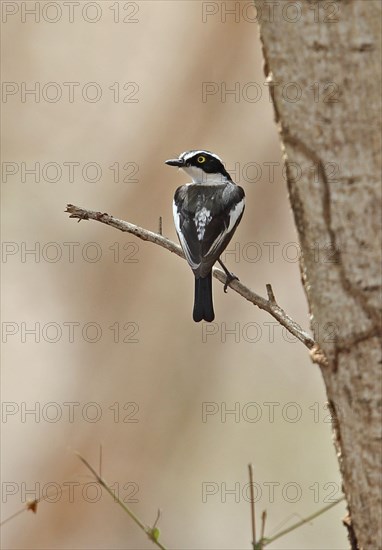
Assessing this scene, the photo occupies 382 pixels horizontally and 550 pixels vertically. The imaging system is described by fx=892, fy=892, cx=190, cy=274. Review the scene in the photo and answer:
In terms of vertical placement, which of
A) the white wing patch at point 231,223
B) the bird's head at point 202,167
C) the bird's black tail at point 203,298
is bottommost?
the bird's black tail at point 203,298

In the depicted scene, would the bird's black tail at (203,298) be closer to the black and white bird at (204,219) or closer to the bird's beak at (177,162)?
the black and white bird at (204,219)

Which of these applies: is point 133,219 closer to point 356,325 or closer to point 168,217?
point 168,217

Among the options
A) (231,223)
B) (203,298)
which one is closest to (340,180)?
(203,298)

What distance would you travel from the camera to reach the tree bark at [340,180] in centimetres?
184

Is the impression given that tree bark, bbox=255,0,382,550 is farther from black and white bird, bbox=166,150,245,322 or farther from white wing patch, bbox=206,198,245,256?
white wing patch, bbox=206,198,245,256

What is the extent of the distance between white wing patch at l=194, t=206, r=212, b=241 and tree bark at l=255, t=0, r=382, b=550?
279cm

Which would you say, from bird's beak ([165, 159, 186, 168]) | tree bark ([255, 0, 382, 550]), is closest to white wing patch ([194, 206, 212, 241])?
bird's beak ([165, 159, 186, 168])

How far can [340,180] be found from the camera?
6.11 feet

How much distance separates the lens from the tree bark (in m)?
1.84

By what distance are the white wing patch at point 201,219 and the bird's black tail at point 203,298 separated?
237 millimetres

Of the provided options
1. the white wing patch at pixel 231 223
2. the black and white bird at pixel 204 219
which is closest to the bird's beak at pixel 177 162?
the black and white bird at pixel 204 219

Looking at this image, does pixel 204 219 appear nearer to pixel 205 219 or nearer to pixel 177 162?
pixel 205 219

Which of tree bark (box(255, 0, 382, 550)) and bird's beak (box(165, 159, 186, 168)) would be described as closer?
tree bark (box(255, 0, 382, 550))

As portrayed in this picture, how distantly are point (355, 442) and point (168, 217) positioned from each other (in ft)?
18.2
